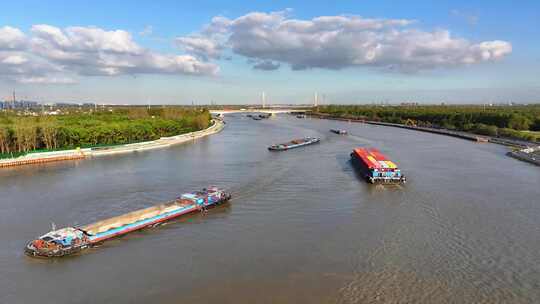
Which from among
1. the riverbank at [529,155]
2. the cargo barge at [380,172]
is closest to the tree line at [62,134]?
the cargo barge at [380,172]

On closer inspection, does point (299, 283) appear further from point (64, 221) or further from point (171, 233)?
point (64, 221)

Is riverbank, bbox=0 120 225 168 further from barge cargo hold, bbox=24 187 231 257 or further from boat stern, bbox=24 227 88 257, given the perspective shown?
boat stern, bbox=24 227 88 257

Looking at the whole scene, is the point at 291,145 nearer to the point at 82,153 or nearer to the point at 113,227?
the point at 82,153

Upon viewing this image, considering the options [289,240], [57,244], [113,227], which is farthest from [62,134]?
[289,240]

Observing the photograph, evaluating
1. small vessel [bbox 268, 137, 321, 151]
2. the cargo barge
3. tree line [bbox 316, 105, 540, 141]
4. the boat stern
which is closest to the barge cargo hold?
the boat stern

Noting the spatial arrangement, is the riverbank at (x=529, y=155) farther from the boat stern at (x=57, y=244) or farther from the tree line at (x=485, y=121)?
the boat stern at (x=57, y=244)

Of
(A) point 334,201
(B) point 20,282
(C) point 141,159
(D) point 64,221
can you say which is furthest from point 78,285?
(C) point 141,159
